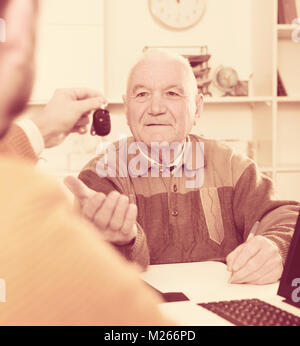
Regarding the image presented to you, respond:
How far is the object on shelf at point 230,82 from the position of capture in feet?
10.0

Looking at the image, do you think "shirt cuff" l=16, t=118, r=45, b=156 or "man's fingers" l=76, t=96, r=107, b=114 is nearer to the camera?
"shirt cuff" l=16, t=118, r=45, b=156

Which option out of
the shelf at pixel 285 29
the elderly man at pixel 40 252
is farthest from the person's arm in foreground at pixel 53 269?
the shelf at pixel 285 29

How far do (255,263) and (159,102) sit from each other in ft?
2.55

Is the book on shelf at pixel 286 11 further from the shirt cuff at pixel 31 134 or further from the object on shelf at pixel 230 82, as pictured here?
the shirt cuff at pixel 31 134

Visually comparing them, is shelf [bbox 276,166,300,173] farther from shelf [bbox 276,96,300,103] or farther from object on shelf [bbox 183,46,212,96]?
object on shelf [bbox 183,46,212,96]

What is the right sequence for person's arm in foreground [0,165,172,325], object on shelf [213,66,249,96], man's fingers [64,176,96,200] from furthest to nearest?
object on shelf [213,66,249,96] → man's fingers [64,176,96,200] → person's arm in foreground [0,165,172,325]

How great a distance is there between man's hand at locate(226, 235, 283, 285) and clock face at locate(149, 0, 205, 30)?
7.59 feet

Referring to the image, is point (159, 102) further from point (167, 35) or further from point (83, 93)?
point (167, 35)

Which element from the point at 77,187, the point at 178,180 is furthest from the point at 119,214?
the point at 178,180

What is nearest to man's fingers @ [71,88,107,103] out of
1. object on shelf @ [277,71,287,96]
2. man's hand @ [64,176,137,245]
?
man's hand @ [64,176,137,245]

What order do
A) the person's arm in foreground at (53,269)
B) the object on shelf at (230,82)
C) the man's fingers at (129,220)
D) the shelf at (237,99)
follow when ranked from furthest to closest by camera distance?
the object on shelf at (230,82) < the shelf at (237,99) < the man's fingers at (129,220) < the person's arm in foreground at (53,269)

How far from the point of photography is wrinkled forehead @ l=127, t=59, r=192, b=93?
5.49ft
